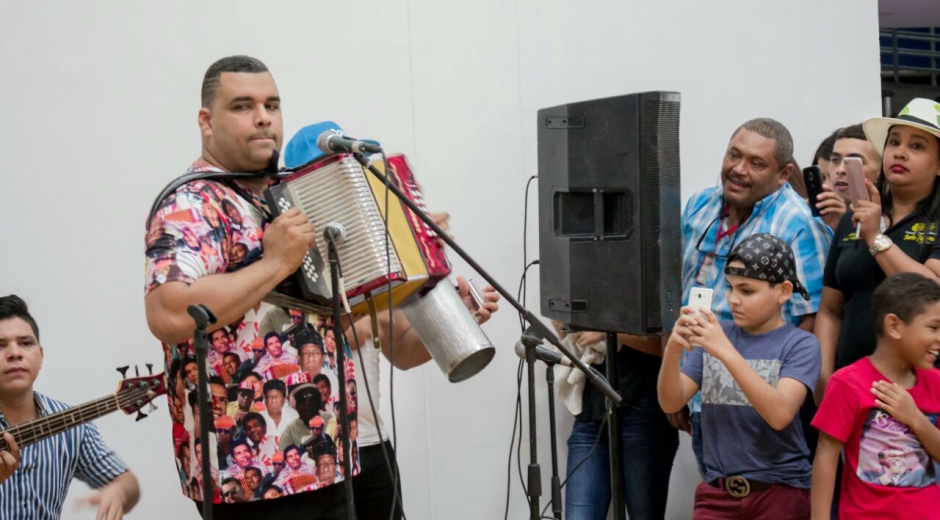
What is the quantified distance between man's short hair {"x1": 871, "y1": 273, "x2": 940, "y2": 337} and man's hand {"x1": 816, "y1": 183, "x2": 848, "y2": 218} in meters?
0.59

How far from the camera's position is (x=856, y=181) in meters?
3.25

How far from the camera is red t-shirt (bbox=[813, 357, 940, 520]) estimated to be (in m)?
3.02

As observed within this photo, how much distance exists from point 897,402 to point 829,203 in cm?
89

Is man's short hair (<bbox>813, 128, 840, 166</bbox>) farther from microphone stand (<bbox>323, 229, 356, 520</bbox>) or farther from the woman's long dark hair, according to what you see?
microphone stand (<bbox>323, 229, 356, 520</bbox>)

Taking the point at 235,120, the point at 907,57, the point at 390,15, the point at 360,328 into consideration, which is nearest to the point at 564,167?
the point at 360,328

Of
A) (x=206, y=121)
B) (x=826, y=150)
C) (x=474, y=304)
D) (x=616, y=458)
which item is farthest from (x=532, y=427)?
(x=826, y=150)

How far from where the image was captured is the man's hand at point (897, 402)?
3.02 m

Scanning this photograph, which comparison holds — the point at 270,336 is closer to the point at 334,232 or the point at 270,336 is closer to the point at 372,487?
the point at 334,232

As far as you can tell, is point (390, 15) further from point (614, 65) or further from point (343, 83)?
point (614, 65)

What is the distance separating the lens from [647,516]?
3.74 meters

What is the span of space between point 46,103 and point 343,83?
1.02 metres

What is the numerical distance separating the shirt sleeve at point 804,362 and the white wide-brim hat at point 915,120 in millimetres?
754

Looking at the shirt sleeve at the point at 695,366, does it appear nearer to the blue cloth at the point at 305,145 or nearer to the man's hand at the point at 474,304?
the man's hand at the point at 474,304

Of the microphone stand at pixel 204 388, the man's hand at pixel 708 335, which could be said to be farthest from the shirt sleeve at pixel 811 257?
the microphone stand at pixel 204 388
